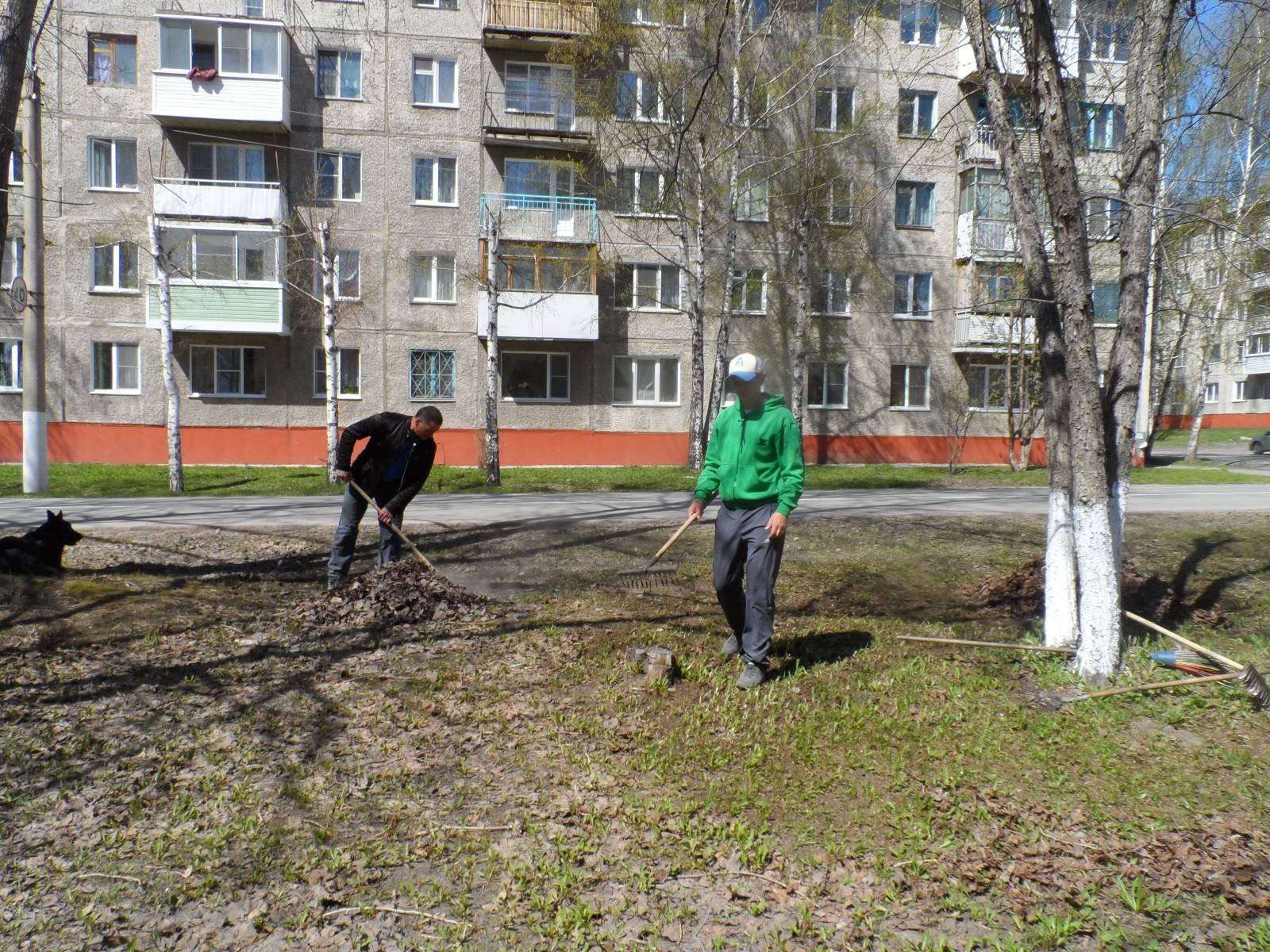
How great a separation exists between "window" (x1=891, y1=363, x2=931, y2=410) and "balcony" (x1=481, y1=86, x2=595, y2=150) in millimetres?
11397

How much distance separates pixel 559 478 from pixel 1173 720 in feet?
55.0

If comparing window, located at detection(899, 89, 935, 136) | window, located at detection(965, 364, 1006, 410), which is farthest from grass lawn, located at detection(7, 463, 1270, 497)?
window, located at detection(899, 89, 935, 136)

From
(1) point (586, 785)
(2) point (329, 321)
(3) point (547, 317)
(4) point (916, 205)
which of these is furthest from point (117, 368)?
(1) point (586, 785)

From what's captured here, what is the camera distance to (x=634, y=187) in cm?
2564

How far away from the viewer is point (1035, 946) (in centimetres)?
318

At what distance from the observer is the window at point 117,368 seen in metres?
25.3

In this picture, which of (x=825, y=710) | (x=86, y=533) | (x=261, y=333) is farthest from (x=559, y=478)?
(x=825, y=710)

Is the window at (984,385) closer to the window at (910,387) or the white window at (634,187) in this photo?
the window at (910,387)

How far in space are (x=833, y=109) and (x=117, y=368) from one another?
65.5ft

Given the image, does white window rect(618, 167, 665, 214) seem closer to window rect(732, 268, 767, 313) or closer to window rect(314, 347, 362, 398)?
window rect(732, 268, 767, 313)

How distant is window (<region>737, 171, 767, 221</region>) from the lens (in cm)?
2289

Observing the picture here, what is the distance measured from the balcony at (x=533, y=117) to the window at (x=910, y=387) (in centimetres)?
1140

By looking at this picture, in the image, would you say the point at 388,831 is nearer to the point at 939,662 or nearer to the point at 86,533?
the point at 939,662

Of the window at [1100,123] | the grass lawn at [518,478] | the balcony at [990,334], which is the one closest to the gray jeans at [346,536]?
the window at [1100,123]
